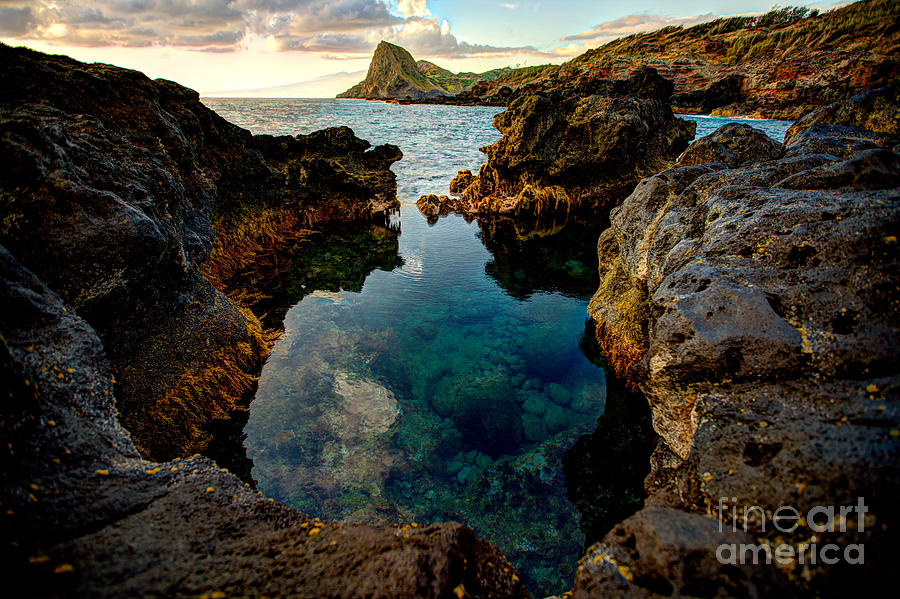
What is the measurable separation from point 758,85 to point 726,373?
8924 cm

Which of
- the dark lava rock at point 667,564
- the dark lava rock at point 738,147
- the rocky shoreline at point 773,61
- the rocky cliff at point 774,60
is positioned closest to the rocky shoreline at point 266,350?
the dark lava rock at point 667,564

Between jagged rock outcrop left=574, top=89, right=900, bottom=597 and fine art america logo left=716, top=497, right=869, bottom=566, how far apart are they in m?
0.02

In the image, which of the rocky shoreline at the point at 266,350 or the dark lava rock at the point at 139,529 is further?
the rocky shoreline at the point at 266,350

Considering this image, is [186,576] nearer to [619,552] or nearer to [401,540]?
[401,540]

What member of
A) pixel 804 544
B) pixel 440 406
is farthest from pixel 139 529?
pixel 440 406

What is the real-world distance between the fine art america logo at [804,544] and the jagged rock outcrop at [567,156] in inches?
765

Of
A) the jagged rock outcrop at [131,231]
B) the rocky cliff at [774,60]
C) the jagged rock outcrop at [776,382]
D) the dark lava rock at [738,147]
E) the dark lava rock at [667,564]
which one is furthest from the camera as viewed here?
the rocky cliff at [774,60]

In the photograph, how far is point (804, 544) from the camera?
242 centimetres

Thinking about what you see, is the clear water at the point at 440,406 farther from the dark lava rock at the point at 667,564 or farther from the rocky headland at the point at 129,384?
the dark lava rock at the point at 667,564

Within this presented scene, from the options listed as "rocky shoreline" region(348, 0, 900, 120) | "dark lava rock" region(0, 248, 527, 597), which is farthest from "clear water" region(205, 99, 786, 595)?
"rocky shoreline" region(348, 0, 900, 120)

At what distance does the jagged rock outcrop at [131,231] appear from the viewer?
4.83m

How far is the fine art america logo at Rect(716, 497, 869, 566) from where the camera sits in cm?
227

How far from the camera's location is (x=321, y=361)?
8727 millimetres

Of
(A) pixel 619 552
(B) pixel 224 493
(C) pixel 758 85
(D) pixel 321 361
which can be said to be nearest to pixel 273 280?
(D) pixel 321 361
